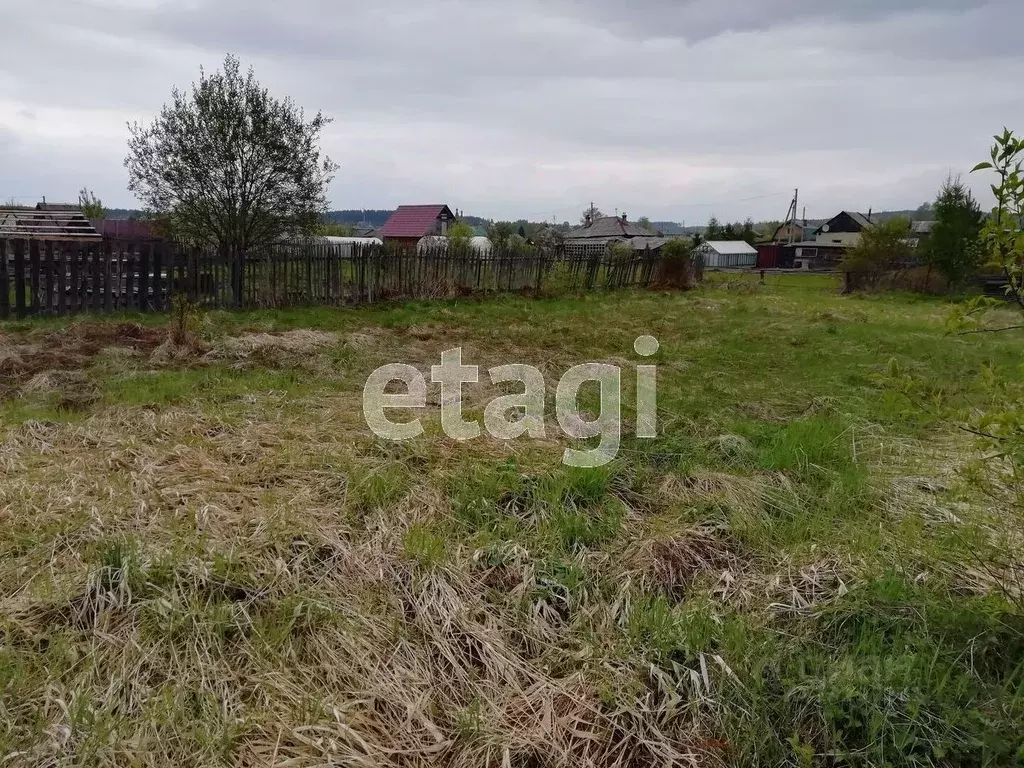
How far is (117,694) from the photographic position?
6.50 feet

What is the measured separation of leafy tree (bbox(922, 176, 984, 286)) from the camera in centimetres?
1839

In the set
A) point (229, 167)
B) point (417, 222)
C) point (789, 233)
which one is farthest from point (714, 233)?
point (229, 167)

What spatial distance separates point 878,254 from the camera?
21219mm

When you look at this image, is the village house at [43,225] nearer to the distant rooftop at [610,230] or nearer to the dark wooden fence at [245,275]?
the dark wooden fence at [245,275]

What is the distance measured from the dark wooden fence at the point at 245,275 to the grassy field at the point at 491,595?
543cm

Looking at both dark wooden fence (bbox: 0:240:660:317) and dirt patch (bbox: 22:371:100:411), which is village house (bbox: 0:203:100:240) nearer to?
dark wooden fence (bbox: 0:240:660:317)

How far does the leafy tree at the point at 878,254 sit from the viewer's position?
2067 centimetres

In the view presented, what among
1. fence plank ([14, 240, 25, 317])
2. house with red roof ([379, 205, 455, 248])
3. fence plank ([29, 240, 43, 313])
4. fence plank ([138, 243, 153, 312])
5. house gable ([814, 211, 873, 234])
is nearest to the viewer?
fence plank ([14, 240, 25, 317])

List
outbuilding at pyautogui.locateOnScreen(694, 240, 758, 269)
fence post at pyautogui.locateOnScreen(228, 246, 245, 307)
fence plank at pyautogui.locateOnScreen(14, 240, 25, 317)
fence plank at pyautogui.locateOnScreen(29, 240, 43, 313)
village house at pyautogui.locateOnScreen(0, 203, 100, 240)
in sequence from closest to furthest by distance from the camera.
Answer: fence plank at pyautogui.locateOnScreen(14, 240, 25, 317)
fence plank at pyautogui.locateOnScreen(29, 240, 43, 313)
fence post at pyautogui.locateOnScreen(228, 246, 245, 307)
village house at pyautogui.locateOnScreen(0, 203, 100, 240)
outbuilding at pyautogui.locateOnScreen(694, 240, 758, 269)

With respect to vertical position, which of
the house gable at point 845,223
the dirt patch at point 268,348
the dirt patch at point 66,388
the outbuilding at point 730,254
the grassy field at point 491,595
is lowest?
the grassy field at point 491,595

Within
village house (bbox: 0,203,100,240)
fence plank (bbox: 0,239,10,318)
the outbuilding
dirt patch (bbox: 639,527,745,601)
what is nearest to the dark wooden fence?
fence plank (bbox: 0,239,10,318)

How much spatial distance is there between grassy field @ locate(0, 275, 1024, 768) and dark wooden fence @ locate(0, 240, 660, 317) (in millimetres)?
5425

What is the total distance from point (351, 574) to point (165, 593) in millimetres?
686

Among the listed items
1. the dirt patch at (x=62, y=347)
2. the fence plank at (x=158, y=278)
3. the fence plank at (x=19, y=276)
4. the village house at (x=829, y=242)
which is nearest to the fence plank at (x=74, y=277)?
the fence plank at (x=19, y=276)
